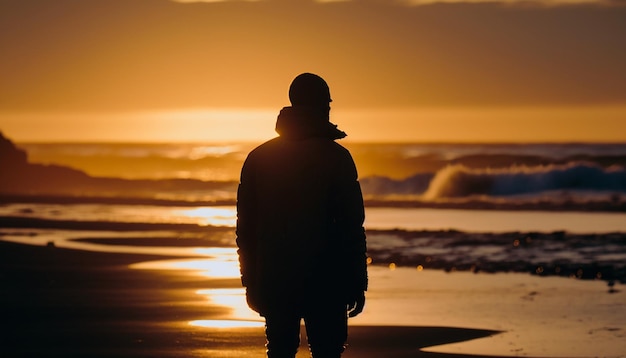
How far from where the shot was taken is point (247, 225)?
6625 mm

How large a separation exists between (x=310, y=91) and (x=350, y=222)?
0.76m

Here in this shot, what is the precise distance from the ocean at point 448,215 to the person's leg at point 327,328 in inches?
375

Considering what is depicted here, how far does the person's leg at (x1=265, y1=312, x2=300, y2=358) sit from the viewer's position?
659cm

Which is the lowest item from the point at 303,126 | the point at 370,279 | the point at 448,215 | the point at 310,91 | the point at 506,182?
the point at 370,279

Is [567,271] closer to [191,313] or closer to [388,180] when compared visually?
[191,313]

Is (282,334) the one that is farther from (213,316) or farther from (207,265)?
(207,265)

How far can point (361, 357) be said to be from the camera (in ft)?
31.9

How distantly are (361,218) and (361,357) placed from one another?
351cm

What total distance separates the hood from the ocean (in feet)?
31.8

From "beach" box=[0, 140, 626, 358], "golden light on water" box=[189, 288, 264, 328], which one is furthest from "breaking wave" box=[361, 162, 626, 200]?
"golden light on water" box=[189, 288, 264, 328]

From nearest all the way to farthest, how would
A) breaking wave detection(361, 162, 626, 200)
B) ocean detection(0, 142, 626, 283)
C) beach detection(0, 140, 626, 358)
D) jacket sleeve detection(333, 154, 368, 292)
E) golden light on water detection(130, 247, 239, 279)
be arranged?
jacket sleeve detection(333, 154, 368, 292)
beach detection(0, 140, 626, 358)
golden light on water detection(130, 247, 239, 279)
ocean detection(0, 142, 626, 283)
breaking wave detection(361, 162, 626, 200)

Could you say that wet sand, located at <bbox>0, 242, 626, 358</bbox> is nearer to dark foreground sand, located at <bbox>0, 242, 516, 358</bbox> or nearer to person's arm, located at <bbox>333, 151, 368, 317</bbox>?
dark foreground sand, located at <bbox>0, 242, 516, 358</bbox>

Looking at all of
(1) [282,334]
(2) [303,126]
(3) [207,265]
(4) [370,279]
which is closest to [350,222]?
(2) [303,126]

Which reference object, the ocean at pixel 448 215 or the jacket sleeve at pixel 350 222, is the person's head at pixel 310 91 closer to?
the jacket sleeve at pixel 350 222
